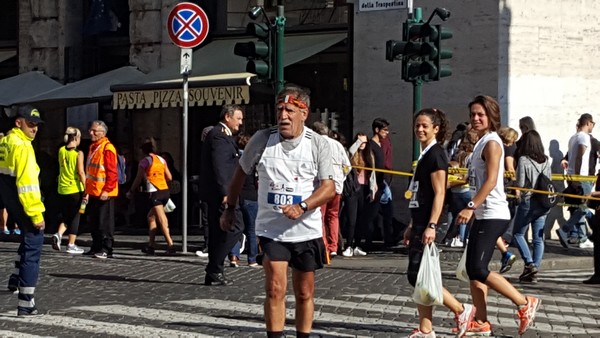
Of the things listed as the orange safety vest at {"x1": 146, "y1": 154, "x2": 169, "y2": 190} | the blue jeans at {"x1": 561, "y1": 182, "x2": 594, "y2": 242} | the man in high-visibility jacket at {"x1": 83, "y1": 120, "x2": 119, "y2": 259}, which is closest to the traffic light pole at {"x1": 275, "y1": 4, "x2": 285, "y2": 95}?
→ the orange safety vest at {"x1": 146, "y1": 154, "x2": 169, "y2": 190}

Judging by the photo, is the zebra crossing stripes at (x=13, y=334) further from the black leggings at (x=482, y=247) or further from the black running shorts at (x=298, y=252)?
the black leggings at (x=482, y=247)

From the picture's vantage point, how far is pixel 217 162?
1413cm

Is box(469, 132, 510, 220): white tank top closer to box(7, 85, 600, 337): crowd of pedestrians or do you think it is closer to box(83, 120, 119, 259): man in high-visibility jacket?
box(7, 85, 600, 337): crowd of pedestrians

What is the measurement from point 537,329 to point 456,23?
36.8 ft

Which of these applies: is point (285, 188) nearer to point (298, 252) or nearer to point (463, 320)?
point (298, 252)

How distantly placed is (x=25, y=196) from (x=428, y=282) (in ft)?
11.7

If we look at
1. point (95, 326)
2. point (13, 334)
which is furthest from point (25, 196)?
point (13, 334)

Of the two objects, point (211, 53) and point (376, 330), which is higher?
point (211, 53)

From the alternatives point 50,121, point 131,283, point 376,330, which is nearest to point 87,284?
point 131,283

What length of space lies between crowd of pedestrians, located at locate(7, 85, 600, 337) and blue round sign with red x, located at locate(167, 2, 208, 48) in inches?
61.1

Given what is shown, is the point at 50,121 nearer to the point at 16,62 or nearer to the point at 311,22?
the point at 16,62

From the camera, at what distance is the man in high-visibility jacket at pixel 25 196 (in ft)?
36.9

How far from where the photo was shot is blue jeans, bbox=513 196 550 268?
15320mm

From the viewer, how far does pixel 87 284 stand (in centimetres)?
1408
